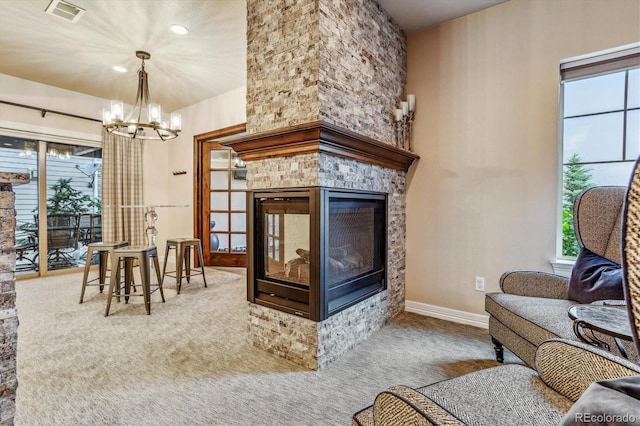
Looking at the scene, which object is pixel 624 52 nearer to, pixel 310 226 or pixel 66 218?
pixel 310 226

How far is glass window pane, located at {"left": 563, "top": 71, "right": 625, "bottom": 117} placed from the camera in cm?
233

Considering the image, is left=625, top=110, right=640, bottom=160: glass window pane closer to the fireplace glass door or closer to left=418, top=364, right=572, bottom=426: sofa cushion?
left=418, top=364, right=572, bottom=426: sofa cushion

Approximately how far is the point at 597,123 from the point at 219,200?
4.57 meters

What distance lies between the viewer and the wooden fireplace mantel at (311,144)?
73.5 inches

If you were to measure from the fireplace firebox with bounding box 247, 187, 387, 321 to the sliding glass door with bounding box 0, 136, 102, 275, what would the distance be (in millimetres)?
3926

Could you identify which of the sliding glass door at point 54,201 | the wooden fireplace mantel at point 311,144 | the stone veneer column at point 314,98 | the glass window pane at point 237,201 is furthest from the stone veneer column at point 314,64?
the sliding glass door at point 54,201

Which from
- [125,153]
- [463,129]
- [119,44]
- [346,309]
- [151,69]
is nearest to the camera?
A: [346,309]

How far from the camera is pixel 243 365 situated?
2021 millimetres

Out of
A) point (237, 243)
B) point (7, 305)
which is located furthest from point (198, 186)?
point (7, 305)

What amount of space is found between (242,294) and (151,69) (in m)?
2.92

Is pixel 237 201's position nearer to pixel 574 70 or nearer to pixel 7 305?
pixel 7 305

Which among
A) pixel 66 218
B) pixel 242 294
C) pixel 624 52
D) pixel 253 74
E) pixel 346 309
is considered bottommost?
pixel 242 294

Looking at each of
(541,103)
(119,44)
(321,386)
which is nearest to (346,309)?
(321,386)

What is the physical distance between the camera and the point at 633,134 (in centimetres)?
227
